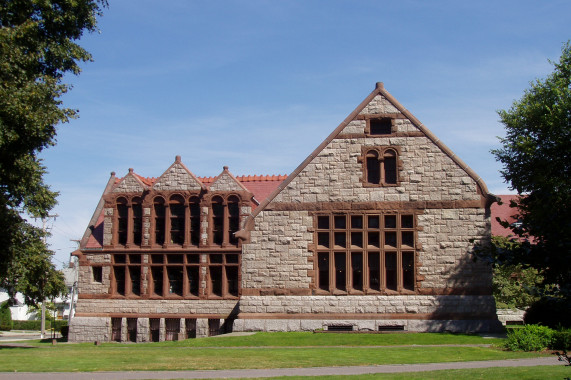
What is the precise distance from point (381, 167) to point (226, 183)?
903 cm

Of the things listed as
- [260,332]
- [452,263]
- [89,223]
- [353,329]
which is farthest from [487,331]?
[89,223]

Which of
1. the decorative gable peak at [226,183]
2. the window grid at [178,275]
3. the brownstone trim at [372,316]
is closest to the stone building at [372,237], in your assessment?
the brownstone trim at [372,316]

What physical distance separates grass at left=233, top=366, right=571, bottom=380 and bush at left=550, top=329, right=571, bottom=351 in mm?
Result: 4508

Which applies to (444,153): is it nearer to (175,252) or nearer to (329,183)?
(329,183)

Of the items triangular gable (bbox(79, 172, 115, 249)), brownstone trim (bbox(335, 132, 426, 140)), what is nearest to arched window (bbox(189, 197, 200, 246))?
triangular gable (bbox(79, 172, 115, 249))

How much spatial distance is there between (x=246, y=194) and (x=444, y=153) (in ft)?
34.3

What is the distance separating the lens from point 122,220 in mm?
35469

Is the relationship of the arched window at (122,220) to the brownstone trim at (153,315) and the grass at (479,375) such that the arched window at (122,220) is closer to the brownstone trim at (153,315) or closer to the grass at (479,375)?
the brownstone trim at (153,315)

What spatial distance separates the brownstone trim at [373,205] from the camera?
2855 cm

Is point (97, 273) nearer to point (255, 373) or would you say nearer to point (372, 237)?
point (372, 237)

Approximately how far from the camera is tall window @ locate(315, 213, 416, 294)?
2877cm

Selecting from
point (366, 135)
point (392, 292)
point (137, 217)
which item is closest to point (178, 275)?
point (137, 217)

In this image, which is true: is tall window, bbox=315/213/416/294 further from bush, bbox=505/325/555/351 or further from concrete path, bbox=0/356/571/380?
concrete path, bbox=0/356/571/380

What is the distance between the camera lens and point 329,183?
1154 inches
